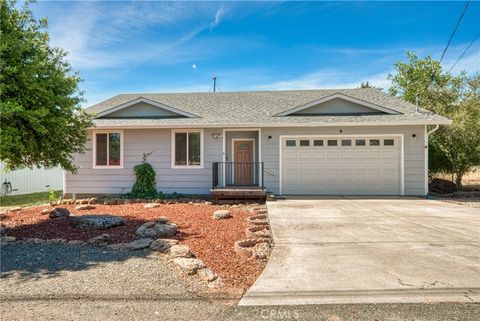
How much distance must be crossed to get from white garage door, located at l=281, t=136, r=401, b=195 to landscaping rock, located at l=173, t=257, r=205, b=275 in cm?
805

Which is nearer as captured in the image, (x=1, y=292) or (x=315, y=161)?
(x=1, y=292)

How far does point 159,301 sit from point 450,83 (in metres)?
24.4

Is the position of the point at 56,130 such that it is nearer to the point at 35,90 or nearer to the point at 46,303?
the point at 35,90

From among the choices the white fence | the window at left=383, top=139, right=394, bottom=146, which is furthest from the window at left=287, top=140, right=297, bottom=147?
the white fence

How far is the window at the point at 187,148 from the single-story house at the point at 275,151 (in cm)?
4

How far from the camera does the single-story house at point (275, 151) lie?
11492mm

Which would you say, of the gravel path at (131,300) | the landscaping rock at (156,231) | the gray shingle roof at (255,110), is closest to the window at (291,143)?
the gray shingle roof at (255,110)

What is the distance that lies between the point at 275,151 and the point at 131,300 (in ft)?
29.9

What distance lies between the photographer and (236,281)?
3693mm

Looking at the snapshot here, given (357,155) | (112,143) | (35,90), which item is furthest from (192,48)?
(35,90)

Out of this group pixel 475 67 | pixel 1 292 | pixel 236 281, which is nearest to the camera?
pixel 1 292

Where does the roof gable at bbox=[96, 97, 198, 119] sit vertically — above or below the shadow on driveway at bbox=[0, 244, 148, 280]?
above

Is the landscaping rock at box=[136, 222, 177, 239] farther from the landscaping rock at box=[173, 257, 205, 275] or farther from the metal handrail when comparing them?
the metal handrail

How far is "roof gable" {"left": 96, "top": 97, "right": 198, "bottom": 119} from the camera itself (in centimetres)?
1252
